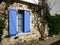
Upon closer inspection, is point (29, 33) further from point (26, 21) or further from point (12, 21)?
point (12, 21)

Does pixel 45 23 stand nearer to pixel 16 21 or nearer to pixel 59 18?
pixel 59 18

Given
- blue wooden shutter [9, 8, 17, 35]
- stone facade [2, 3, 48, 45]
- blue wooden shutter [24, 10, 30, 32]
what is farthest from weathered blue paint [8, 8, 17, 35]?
blue wooden shutter [24, 10, 30, 32]

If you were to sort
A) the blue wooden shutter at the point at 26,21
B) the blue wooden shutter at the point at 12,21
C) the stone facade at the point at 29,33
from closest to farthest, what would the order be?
the blue wooden shutter at the point at 12,21 → the stone facade at the point at 29,33 → the blue wooden shutter at the point at 26,21

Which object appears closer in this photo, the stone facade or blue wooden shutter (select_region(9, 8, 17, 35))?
blue wooden shutter (select_region(9, 8, 17, 35))

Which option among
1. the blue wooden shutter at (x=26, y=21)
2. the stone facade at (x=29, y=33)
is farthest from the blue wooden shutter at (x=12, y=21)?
the blue wooden shutter at (x=26, y=21)

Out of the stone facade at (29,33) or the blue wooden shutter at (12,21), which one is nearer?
the blue wooden shutter at (12,21)

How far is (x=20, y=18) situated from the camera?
12.8 metres

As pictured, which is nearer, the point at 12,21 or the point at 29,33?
the point at 12,21

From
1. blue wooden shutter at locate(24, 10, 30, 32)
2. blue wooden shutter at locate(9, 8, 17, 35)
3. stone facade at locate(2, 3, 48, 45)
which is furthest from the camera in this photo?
blue wooden shutter at locate(24, 10, 30, 32)

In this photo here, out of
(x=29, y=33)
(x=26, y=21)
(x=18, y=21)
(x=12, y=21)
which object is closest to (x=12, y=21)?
(x=12, y=21)

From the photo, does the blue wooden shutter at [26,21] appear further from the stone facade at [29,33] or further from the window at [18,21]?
the stone facade at [29,33]

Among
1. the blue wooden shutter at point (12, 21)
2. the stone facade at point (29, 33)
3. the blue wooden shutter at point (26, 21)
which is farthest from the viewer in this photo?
the blue wooden shutter at point (26, 21)

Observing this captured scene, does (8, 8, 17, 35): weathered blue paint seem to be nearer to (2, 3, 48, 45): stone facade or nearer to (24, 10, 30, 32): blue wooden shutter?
(2, 3, 48, 45): stone facade

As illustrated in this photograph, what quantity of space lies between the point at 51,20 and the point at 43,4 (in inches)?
74.8
